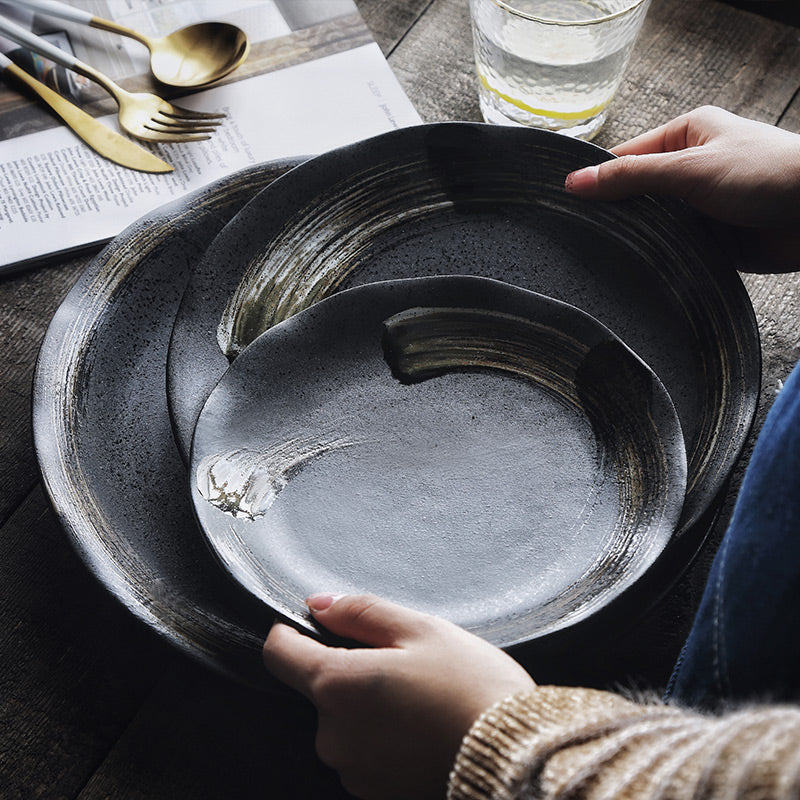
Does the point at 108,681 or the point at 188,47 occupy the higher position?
the point at 188,47

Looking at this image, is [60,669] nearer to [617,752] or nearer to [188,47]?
[617,752]

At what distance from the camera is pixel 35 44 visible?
2.17ft

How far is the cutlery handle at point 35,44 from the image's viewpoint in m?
0.66

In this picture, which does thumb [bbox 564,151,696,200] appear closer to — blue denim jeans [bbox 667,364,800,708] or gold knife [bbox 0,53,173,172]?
blue denim jeans [bbox 667,364,800,708]

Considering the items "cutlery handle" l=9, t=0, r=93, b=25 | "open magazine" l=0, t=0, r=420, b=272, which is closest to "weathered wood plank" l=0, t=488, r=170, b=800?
"open magazine" l=0, t=0, r=420, b=272

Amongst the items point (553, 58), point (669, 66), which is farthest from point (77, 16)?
A: point (669, 66)

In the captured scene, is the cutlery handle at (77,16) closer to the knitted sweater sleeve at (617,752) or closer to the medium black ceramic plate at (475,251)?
the medium black ceramic plate at (475,251)

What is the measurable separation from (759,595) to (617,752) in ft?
0.35

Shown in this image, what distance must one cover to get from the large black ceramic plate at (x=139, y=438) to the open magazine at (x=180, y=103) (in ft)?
0.40

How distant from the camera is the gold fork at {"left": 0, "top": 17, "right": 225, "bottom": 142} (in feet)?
2.13

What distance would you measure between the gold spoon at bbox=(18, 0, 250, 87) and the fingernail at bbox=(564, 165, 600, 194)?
34 cm

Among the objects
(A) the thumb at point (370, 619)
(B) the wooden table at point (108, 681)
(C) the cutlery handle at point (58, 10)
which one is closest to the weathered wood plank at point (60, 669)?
(B) the wooden table at point (108, 681)

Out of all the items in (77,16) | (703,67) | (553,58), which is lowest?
(703,67)

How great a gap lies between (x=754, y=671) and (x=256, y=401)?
289 mm
